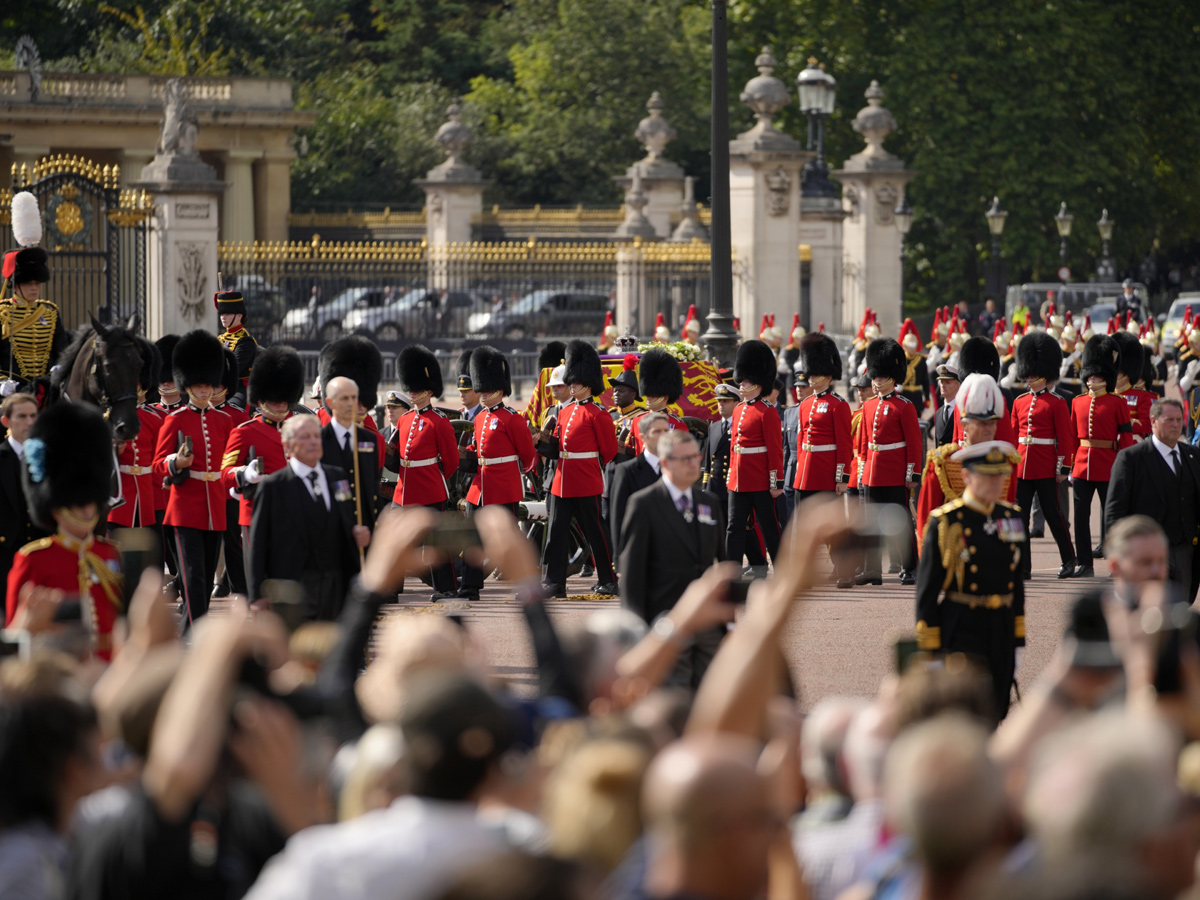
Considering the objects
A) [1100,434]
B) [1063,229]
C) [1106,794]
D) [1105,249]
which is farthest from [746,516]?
[1105,249]

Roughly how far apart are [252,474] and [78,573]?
2.76 metres

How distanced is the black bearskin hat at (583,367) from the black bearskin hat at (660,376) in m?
0.32

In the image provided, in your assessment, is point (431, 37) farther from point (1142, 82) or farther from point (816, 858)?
point (816, 858)

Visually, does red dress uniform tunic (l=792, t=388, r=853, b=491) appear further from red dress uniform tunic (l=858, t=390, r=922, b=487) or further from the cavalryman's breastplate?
the cavalryman's breastplate

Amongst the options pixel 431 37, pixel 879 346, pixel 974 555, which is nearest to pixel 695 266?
pixel 879 346

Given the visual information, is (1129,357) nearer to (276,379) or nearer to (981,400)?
(981,400)

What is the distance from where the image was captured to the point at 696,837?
10.4ft

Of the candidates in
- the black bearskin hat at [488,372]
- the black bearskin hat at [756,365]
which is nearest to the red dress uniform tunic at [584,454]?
the black bearskin hat at [488,372]

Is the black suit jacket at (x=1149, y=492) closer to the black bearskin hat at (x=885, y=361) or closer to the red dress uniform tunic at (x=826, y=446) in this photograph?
the red dress uniform tunic at (x=826, y=446)

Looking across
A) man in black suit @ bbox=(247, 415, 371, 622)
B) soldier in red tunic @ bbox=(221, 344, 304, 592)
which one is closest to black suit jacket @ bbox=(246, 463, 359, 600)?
man in black suit @ bbox=(247, 415, 371, 622)

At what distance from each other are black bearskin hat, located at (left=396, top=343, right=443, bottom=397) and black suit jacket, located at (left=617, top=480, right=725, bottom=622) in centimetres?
486

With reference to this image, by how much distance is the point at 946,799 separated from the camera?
324 cm

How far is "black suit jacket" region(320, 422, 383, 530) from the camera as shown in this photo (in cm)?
962

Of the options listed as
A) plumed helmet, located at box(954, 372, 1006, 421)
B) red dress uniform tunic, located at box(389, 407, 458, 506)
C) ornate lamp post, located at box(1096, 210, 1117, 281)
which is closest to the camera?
plumed helmet, located at box(954, 372, 1006, 421)
